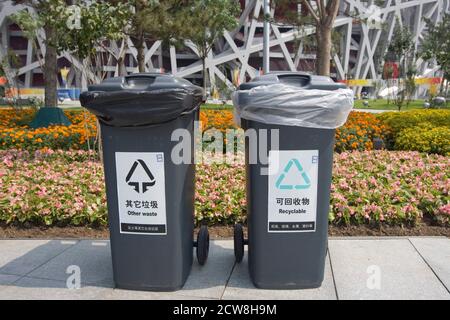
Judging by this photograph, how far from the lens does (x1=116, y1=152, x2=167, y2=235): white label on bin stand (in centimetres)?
276

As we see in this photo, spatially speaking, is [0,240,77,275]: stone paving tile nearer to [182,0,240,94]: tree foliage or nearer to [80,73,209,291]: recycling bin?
[80,73,209,291]: recycling bin

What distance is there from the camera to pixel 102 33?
19.1 ft

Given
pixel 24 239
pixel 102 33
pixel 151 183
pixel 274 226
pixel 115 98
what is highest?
pixel 102 33

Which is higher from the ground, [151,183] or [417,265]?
[151,183]

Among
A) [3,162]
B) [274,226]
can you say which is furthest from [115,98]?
[3,162]

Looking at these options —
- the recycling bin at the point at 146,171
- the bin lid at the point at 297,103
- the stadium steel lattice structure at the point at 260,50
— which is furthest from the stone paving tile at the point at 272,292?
the stadium steel lattice structure at the point at 260,50

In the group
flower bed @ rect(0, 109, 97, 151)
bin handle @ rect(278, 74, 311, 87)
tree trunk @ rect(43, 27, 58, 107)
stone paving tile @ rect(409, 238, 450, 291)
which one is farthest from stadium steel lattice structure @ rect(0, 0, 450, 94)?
bin handle @ rect(278, 74, 311, 87)

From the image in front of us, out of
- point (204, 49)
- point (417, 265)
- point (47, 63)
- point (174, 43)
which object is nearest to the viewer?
point (417, 265)

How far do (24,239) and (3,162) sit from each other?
2696mm

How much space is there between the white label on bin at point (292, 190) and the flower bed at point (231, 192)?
4.39 feet

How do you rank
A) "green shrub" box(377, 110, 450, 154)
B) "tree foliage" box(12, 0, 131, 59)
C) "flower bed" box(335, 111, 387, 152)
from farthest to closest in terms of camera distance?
"flower bed" box(335, 111, 387, 152) < "green shrub" box(377, 110, 450, 154) < "tree foliage" box(12, 0, 131, 59)

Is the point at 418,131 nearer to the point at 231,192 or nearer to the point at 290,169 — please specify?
the point at 231,192

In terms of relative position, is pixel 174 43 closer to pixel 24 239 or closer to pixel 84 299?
pixel 24 239

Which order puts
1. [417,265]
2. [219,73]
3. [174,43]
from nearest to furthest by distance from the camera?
[417,265] → [174,43] → [219,73]
